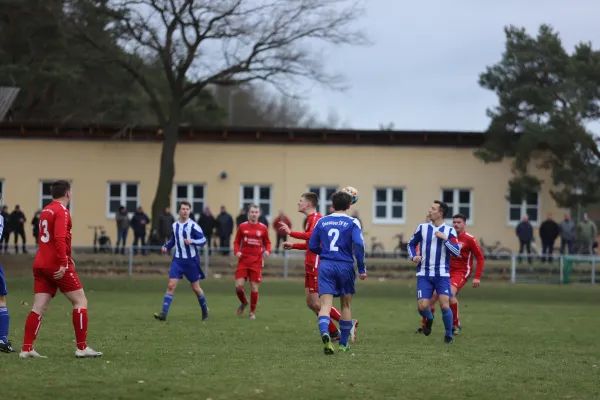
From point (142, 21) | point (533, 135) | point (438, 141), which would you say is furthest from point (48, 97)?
point (533, 135)

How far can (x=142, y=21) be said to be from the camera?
1598 inches

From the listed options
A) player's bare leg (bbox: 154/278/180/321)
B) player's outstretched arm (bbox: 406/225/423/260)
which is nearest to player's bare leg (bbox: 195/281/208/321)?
player's bare leg (bbox: 154/278/180/321)

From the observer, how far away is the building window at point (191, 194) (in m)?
46.5

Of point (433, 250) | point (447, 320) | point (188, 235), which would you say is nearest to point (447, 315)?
point (447, 320)

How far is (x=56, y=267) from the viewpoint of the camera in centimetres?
1176

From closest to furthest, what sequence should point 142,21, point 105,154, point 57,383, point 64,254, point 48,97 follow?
point 57,383 → point 64,254 → point 142,21 → point 105,154 → point 48,97

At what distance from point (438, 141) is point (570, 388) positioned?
119 ft

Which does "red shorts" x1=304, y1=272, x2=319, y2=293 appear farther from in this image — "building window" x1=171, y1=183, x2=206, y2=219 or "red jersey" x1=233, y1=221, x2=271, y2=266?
"building window" x1=171, y1=183, x2=206, y2=219

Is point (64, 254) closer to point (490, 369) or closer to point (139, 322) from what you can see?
point (490, 369)

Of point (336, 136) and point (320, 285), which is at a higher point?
point (336, 136)

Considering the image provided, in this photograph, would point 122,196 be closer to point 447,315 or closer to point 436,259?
point 436,259

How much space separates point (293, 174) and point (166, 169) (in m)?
5.72

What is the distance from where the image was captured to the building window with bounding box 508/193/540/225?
1845 inches

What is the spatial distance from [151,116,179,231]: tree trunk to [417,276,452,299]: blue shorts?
2891 centimetres
